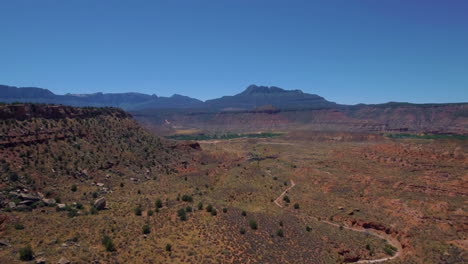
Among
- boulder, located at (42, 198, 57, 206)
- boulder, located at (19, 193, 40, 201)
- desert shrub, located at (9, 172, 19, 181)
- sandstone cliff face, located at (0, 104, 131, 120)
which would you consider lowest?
boulder, located at (42, 198, 57, 206)

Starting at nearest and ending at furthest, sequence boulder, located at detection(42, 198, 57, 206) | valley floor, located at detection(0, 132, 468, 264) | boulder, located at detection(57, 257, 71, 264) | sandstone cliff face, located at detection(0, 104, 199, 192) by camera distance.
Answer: boulder, located at detection(57, 257, 71, 264)
valley floor, located at detection(0, 132, 468, 264)
boulder, located at detection(42, 198, 57, 206)
sandstone cliff face, located at detection(0, 104, 199, 192)

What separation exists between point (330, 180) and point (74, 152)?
155 feet

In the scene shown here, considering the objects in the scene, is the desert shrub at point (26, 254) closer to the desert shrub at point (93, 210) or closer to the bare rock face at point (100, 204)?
the desert shrub at point (93, 210)

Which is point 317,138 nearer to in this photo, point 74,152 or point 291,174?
point 291,174

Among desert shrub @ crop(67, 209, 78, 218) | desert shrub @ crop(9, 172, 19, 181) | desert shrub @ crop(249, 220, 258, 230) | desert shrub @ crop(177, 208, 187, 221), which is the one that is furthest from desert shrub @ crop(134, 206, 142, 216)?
desert shrub @ crop(9, 172, 19, 181)

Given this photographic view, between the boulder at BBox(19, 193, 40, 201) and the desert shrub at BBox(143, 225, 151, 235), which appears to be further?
the boulder at BBox(19, 193, 40, 201)

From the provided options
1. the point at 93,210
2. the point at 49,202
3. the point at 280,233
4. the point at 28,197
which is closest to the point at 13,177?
the point at 28,197

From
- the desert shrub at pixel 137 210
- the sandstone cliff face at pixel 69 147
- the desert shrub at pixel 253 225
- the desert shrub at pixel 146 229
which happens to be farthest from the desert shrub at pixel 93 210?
the desert shrub at pixel 253 225

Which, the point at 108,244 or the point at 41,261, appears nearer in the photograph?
the point at 41,261

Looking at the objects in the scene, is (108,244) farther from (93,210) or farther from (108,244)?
(93,210)

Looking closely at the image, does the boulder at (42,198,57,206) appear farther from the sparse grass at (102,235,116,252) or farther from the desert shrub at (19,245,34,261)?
the desert shrub at (19,245,34,261)

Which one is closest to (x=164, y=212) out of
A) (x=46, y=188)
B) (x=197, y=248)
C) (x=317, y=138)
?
(x=197, y=248)

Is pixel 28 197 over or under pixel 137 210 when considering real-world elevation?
over

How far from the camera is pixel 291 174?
66.2 meters
